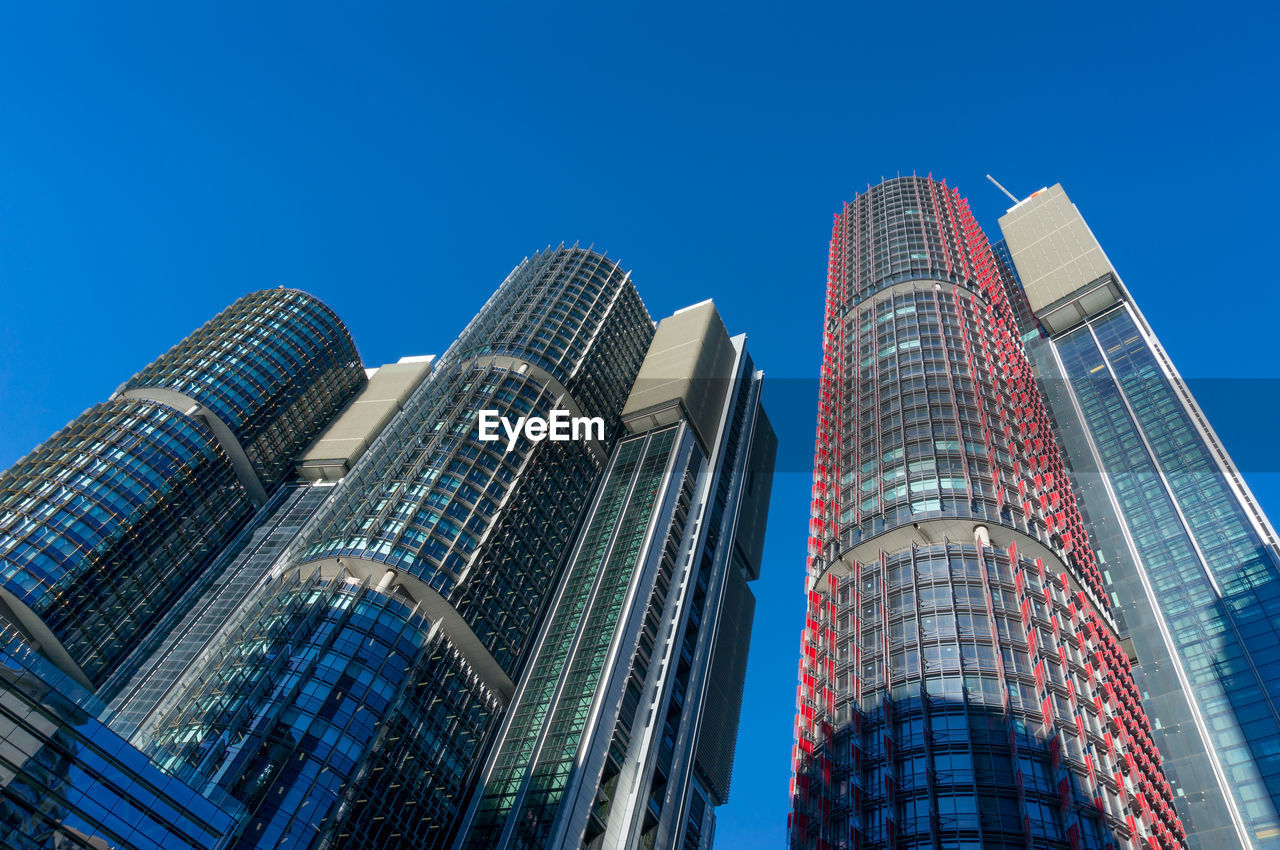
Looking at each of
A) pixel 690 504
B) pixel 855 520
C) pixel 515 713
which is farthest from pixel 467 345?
pixel 855 520

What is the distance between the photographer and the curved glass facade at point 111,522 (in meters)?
90.1

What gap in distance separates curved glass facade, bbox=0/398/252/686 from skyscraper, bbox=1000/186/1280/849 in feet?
349

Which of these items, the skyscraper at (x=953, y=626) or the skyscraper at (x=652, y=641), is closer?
the skyscraper at (x=953, y=626)

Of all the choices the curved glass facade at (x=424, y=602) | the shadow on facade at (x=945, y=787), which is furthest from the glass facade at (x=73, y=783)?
the shadow on facade at (x=945, y=787)

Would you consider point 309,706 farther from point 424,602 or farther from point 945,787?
point 945,787

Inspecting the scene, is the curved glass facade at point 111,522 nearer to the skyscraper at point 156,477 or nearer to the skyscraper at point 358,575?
the skyscraper at point 156,477

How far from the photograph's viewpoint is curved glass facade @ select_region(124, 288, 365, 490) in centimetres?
11581

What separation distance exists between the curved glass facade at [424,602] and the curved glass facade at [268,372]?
19155 millimetres

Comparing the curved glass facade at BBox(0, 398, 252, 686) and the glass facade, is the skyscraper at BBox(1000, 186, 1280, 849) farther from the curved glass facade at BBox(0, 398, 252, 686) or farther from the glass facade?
the curved glass facade at BBox(0, 398, 252, 686)

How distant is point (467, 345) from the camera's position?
128m

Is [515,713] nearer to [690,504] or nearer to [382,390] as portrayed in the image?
[690,504]

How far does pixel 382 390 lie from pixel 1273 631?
113 m

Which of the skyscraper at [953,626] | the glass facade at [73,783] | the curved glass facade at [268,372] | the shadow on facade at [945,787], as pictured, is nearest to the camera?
the glass facade at [73,783]

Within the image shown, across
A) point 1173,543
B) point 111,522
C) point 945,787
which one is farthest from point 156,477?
point 1173,543
